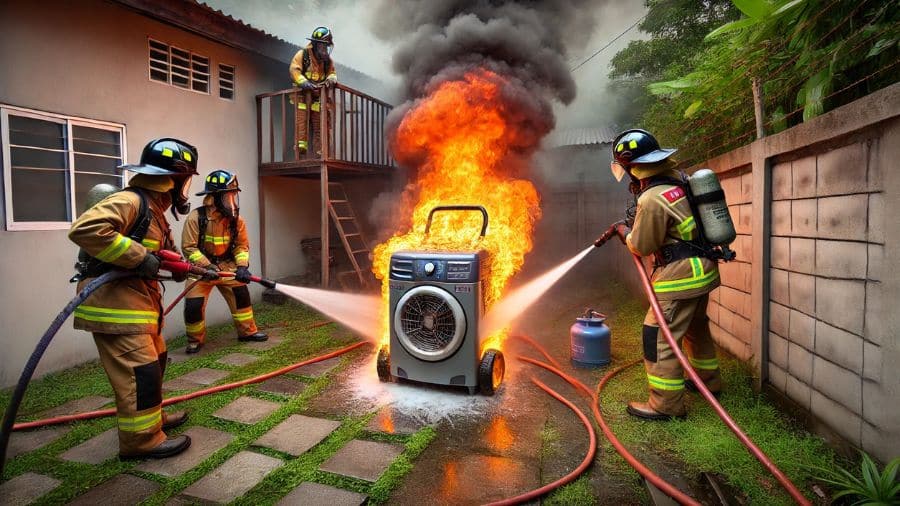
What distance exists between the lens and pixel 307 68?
775 cm

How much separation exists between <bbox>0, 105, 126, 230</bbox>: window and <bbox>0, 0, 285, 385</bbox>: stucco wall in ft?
0.41

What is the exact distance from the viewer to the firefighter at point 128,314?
2988 mm

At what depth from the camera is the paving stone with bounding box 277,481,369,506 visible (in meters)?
2.62

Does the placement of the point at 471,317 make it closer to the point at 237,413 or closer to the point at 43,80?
the point at 237,413

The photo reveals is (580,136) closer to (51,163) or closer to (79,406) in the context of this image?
(51,163)

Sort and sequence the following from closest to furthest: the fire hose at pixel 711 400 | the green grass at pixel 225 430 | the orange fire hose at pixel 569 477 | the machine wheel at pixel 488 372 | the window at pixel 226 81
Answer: the fire hose at pixel 711 400 < the orange fire hose at pixel 569 477 < the green grass at pixel 225 430 < the machine wheel at pixel 488 372 < the window at pixel 226 81

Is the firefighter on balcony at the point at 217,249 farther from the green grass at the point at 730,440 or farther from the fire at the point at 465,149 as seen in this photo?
the green grass at the point at 730,440

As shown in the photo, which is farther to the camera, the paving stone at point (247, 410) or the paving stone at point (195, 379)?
the paving stone at point (195, 379)

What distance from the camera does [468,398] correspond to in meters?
4.14

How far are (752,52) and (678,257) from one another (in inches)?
81.6

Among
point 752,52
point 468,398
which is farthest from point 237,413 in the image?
point 752,52

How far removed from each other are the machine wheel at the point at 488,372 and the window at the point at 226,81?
256 inches

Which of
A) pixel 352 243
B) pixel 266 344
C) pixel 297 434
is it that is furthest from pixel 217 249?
pixel 352 243

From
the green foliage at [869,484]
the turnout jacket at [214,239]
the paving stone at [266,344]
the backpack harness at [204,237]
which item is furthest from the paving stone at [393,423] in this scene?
the backpack harness at [204,237]
